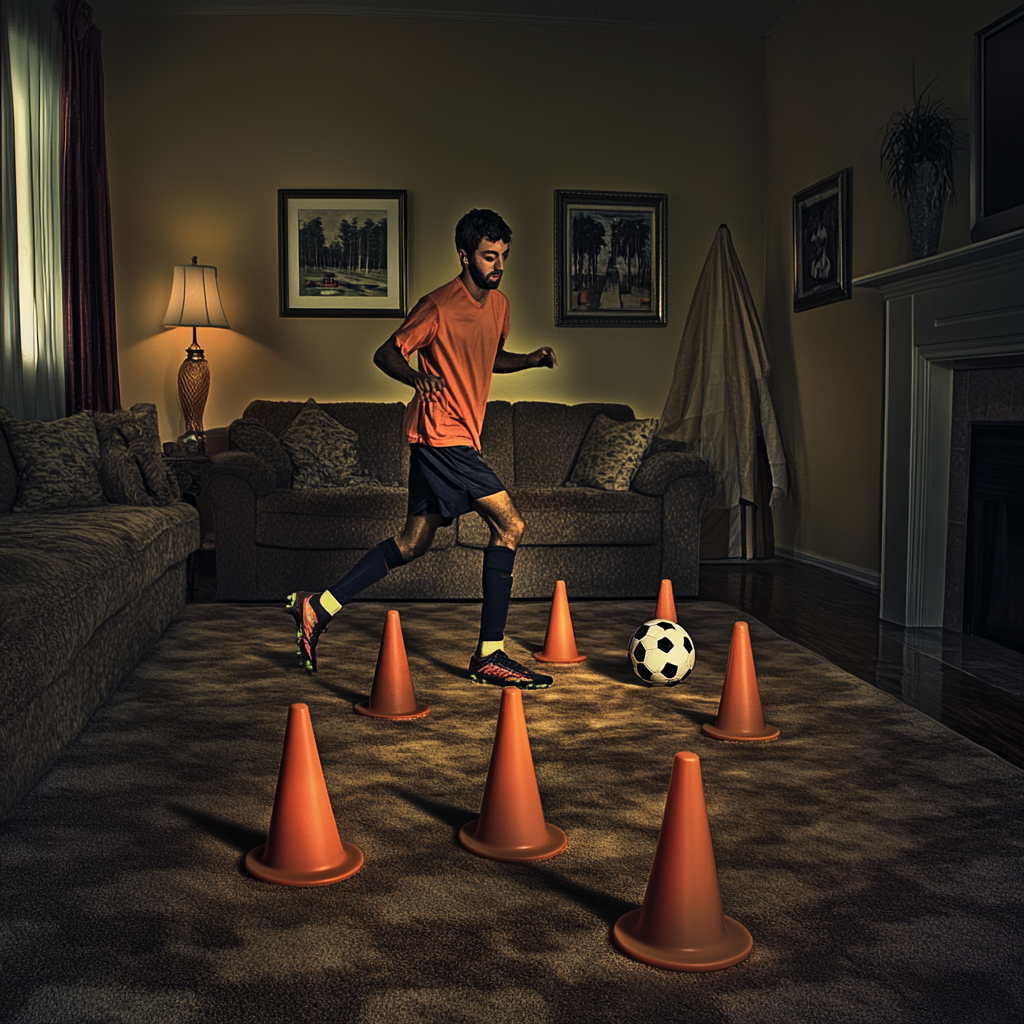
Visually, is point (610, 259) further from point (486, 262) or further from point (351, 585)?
point (351, 585)

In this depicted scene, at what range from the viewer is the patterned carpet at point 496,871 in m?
1.35

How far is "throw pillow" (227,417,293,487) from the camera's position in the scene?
485cm

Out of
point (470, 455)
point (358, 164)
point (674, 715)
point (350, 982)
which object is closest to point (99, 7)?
point (358, 164)

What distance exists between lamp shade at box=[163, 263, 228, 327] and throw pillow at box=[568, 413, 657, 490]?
2335mm

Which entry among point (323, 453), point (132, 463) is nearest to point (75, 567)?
point (132, 463)

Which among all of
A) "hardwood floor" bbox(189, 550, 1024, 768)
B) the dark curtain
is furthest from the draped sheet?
the dark curtain

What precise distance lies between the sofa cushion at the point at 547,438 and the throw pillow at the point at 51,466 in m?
2.29

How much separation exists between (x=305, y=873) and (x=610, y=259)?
16.7ft

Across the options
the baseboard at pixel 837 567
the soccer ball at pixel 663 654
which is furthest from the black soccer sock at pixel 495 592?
the baseboard at pixel 837 567

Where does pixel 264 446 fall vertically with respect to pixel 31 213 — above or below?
below

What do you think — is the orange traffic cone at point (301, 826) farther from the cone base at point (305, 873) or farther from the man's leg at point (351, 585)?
the man's leg at point (351, 585)

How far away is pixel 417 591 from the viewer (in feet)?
14.8

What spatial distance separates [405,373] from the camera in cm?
289

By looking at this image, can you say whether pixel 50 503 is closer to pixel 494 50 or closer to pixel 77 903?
pixel 77 903
